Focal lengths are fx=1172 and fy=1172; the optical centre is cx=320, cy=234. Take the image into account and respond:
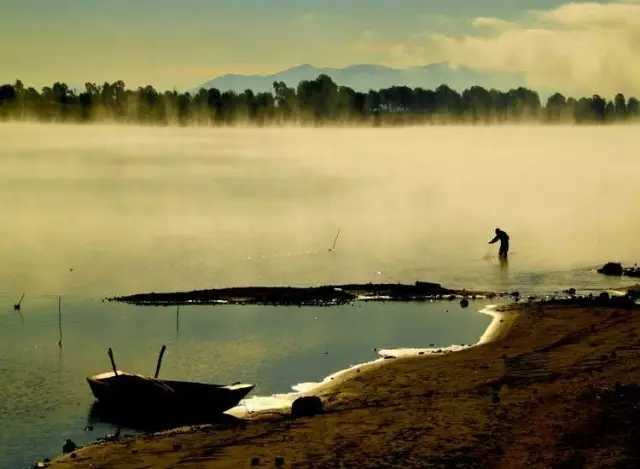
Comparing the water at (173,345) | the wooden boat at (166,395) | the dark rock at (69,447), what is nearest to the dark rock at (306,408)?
the wooden boat at (166,395)

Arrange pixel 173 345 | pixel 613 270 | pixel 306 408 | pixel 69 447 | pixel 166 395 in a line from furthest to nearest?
pixel 613 270 → pixel 173 345 → pixel 166 395 → pixel 306 408 → pixel 69 447

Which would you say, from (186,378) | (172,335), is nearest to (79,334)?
(172,335)

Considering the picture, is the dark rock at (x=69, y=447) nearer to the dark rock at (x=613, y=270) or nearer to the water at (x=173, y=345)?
the water at (x=173, y=345)

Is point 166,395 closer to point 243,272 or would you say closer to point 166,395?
point 166,395

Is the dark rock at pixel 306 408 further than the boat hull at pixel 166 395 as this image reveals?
No

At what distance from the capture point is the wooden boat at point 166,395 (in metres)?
34.9

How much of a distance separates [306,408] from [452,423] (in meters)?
4.67

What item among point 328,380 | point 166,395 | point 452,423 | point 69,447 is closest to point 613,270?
point 328,380

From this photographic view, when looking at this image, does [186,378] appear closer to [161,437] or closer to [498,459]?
[161,437]

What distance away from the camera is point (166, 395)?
35188 mm

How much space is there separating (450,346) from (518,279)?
22169 mm

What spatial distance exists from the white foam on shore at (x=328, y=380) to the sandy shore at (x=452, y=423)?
1.91 feet

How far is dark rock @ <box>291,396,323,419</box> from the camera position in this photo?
33.3 meters

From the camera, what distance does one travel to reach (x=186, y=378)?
135 ft
